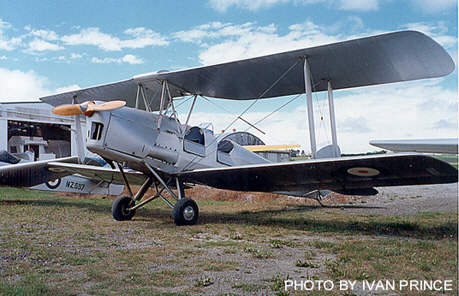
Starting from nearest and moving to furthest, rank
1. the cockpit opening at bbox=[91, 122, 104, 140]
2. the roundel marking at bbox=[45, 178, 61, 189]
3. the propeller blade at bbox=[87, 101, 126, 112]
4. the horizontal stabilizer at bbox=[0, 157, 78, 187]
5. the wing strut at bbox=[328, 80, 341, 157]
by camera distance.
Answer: the propeller blade at bbox=[87, 101, 126, 112] → the cockpit opening at bbox=[91, 122, 104, 140] → the wing strut at bbox=[328, 80, 341, 157] → the horizontal stabilizer at bbox=[0, 157, 78, 187] → the roundel marking at bbox=[45, 178, 61, 189]

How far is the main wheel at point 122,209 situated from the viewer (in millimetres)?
7211

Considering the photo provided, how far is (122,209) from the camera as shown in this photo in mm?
7289

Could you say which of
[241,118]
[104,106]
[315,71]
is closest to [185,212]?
[241,118]

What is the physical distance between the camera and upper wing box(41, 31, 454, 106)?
549 centimetres

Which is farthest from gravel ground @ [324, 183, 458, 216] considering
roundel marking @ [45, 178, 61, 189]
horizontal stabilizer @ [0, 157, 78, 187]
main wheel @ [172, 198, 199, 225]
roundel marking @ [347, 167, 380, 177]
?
roundel marking @ [45, 178, 61, 189]

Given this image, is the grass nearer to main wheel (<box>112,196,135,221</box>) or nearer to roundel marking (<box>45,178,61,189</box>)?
main wheel (<box>112,196,135,221</box>)

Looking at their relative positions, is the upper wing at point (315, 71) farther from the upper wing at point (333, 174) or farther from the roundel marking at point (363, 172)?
the roundel marking at point (363, 172)

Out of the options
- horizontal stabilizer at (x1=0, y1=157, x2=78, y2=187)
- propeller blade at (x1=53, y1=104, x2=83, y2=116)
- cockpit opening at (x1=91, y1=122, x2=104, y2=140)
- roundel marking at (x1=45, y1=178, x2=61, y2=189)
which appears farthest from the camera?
roundel marking at (x1=45, y1=178, x2=61, y2=189)

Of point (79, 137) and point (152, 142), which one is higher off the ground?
point (79, 137)

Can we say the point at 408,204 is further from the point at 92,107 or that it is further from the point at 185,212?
the point at 92,107

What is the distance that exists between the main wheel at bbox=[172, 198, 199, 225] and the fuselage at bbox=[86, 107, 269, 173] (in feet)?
3.00

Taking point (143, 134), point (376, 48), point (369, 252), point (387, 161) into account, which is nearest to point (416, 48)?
point (376, 48)

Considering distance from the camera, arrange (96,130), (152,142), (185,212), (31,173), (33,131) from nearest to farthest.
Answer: (96,130), (185,212), (152,142), (31,173), (33,131)

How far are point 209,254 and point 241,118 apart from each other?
344 centimetres
